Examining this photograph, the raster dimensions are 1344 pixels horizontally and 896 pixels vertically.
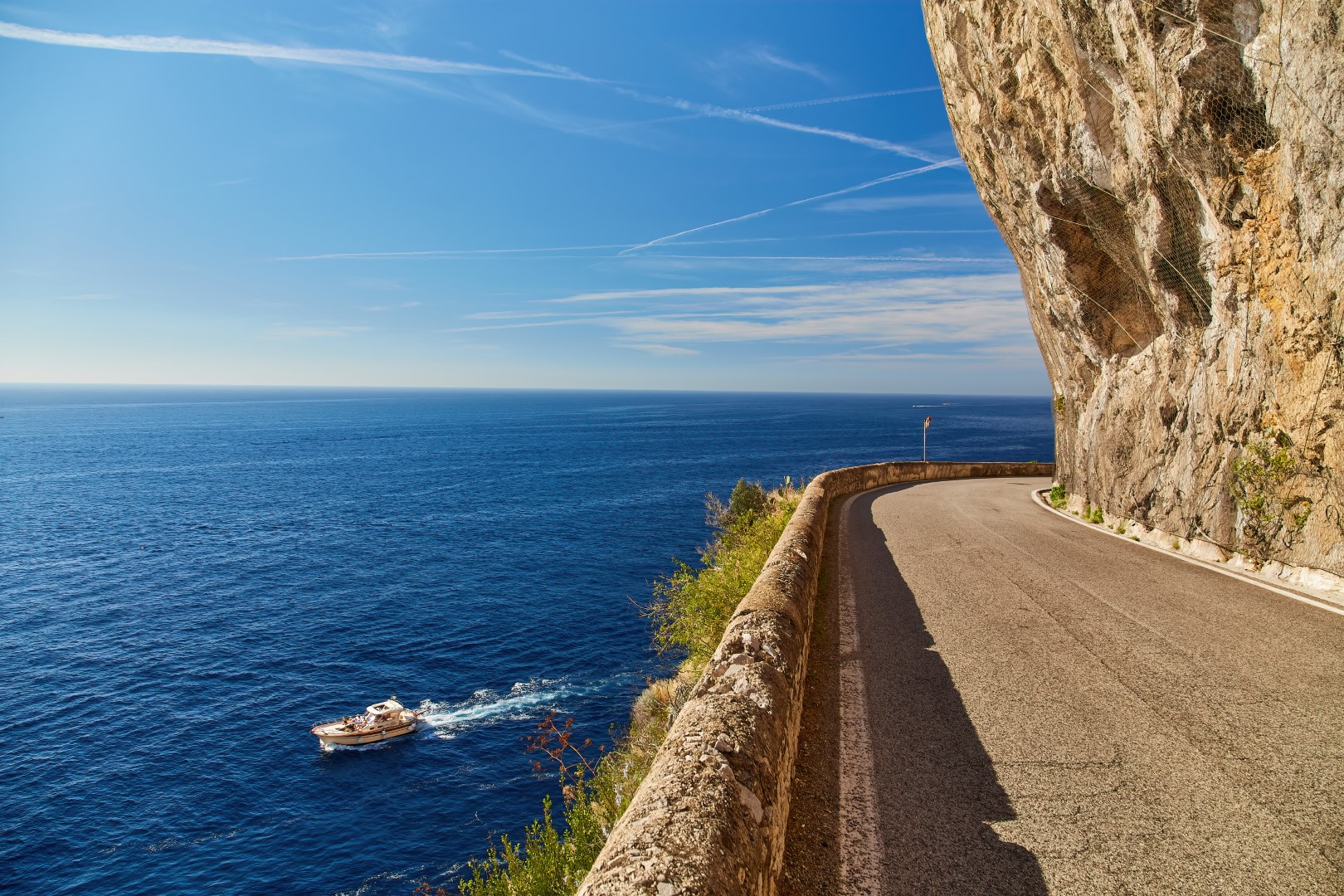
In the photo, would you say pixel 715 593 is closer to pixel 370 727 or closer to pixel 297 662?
pixel 370 727

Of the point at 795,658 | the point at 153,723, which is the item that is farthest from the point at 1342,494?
the point at 153,723

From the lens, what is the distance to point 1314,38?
9.54 metres

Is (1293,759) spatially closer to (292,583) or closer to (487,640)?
(487,640)

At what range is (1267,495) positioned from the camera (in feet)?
39.2

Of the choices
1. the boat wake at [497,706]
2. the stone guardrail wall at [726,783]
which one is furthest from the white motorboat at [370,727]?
the stone guardrail wall at [726,783]

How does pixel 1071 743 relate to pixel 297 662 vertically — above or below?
above

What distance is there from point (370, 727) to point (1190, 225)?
27.1 m

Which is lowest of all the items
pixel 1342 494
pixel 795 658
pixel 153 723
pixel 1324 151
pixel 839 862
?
pixel 153 723

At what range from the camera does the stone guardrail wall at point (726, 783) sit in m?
3.20

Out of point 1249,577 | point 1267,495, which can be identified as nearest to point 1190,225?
point 1267,495

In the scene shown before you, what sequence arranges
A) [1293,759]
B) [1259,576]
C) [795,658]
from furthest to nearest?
[1259,576] → [795,658] → [1293,759]

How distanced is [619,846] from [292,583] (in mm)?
45790

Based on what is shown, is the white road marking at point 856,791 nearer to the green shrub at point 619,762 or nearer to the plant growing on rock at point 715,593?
the green shrub at point 619,762

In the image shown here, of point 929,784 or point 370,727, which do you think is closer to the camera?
point 929,784
